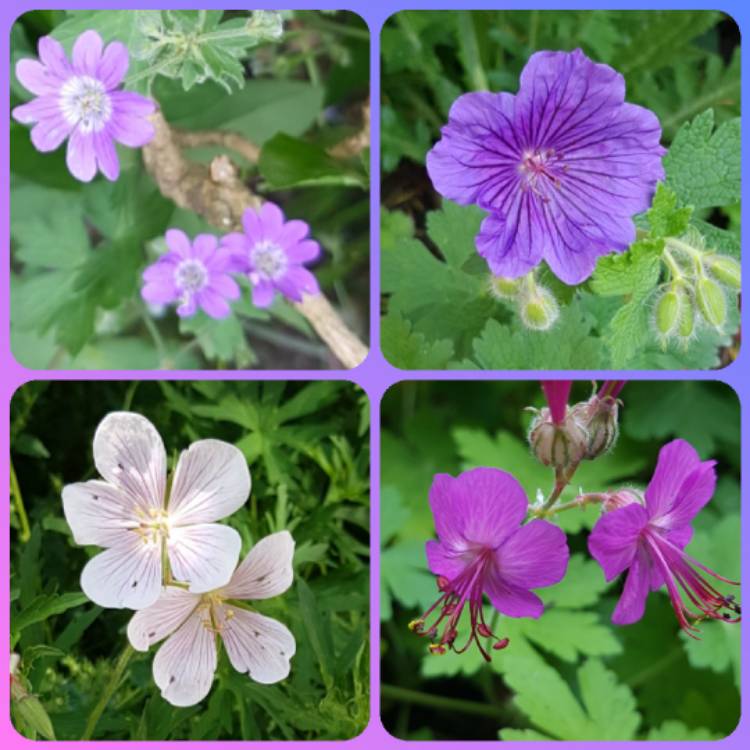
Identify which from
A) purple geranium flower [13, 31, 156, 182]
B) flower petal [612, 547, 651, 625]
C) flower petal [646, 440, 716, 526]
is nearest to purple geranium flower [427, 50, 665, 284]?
flower petal [646, 440, 716, 526]

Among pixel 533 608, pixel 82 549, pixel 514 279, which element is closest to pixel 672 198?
pixel 514 279

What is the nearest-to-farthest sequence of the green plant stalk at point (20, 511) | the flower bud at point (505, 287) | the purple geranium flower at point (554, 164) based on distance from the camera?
the purple geranium flower at point (554, 164) → the flower bud at point (505, 287) → the green plant stalk at point (20, 511)

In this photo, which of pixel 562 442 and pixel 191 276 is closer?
pixel 562 442

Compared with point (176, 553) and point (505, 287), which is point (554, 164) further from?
point (176, 553)

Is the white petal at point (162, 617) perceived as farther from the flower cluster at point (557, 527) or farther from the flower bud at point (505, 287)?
the flower bud at point (505, 287)

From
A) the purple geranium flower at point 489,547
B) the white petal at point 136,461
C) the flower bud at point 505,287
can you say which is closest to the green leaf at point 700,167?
the flower bud at point 505,287

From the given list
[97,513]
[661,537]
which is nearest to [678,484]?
[661,537]

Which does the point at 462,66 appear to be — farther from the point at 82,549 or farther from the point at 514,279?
the point at 82,549
